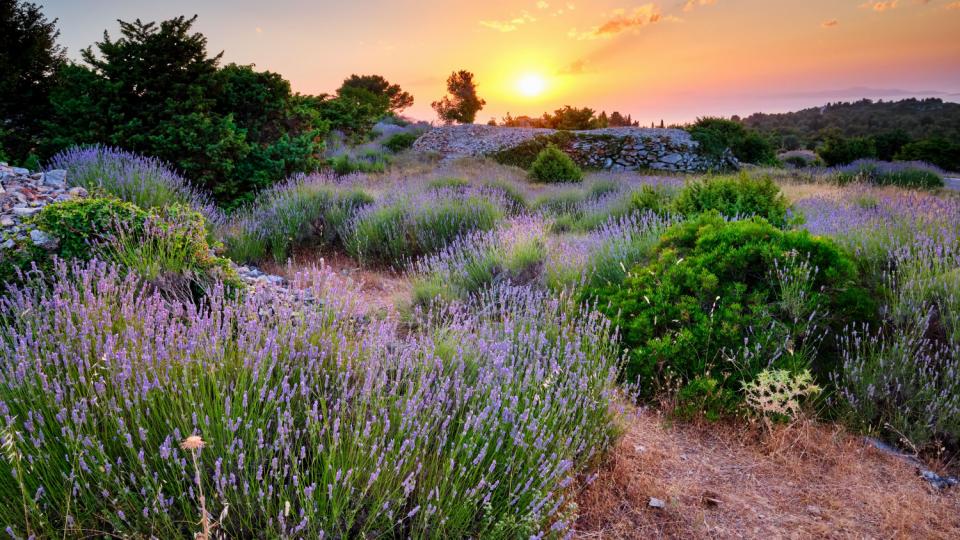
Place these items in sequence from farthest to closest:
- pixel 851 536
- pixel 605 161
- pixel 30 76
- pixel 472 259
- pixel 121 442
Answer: pixel 605 161, pixel 30 76, pixel 472 259, pixel 851 536, pixel 121 442

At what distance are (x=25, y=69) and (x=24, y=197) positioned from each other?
5.27 m

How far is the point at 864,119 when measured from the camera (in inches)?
1639

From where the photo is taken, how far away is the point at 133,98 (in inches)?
314

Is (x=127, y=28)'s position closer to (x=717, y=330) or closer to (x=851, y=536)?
(x=717, y=330)

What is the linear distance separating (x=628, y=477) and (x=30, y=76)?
10.5 metres

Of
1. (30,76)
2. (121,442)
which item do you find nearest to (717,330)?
(121,442)

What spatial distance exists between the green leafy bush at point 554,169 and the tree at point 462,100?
24082 mm

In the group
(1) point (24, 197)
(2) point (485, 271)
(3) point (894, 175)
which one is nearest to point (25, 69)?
(1) point (24, 197)

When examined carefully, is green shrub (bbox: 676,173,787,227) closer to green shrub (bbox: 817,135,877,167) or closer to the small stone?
the small stone

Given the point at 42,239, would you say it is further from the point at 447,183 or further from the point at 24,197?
the point at 447,183

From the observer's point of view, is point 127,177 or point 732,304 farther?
point 127,177

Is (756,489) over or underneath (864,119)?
underneath

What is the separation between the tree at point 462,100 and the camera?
3744 cm

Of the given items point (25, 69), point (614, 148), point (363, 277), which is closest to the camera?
point (363, 277)
